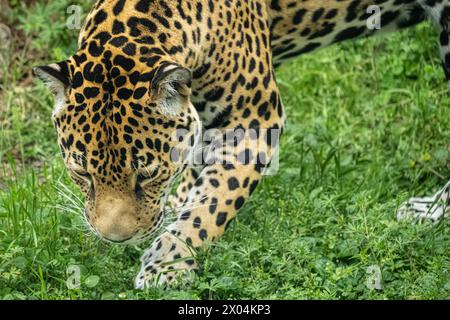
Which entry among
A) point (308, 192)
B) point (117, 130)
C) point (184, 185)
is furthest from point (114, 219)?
point (308, 192)

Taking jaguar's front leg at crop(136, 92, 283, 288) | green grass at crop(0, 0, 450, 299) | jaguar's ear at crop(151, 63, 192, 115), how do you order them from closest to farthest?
1. jaguar's ear at crop(151, 63, 192, 115)
2. green grass at crop(0, 0, 450, 299)
3. jaguar's front leg at crop(136, 92, 283, 288)

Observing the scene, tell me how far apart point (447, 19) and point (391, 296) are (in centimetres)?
269

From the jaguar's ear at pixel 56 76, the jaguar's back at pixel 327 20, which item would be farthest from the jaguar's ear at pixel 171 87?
the jaguar's back at pixel 327 20

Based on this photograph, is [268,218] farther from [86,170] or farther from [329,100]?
[329,100]

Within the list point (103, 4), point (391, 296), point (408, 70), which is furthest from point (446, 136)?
point (103, 4)

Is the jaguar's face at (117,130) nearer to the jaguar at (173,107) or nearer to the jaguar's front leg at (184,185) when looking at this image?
the jaguar at (173,107)

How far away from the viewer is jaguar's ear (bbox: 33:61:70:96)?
7.62 m

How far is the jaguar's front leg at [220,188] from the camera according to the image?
8445 mm

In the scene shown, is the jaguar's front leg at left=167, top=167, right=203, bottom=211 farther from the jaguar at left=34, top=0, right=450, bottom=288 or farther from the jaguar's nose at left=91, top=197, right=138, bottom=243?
the jaguar's nose at left=91, top=197, right=138, bottom=243

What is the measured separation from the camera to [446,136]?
1088cm

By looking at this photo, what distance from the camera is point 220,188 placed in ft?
27.8

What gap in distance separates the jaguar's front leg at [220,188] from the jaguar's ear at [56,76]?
4.42ft

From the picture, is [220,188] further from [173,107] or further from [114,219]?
[114,219]

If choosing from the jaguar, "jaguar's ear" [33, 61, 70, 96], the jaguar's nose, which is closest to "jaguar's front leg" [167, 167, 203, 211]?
the jaguar
